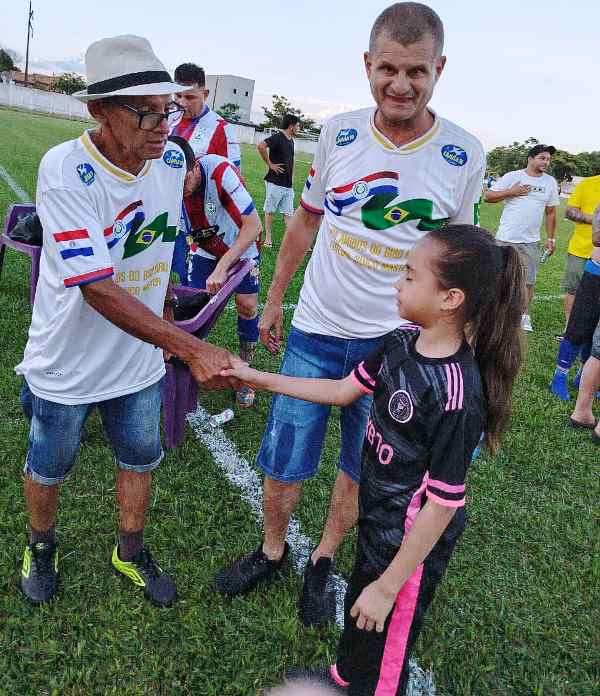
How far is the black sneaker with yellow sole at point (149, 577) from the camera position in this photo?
2.62 metres

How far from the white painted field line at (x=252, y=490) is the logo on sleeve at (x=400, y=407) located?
128cm

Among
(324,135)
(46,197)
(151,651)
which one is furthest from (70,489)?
(324,135)

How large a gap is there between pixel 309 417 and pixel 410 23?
1562mm

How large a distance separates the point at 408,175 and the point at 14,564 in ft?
8.17

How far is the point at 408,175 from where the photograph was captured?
2.27 meters

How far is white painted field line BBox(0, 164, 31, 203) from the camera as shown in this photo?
1038cm

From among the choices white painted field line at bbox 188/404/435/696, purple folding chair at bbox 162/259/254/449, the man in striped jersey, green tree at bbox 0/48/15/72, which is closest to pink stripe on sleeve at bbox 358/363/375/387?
white painted field line at bbox 188/404/435/696

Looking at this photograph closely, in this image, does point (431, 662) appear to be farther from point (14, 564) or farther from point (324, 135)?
point (324, 135)

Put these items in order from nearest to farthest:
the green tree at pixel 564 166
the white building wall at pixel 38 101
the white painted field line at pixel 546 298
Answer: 1. the white painted field line at pixel 546 298
2. the white building wall at pixel 38 101
3. the green tree at pixel 564 166

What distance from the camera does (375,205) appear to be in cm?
231

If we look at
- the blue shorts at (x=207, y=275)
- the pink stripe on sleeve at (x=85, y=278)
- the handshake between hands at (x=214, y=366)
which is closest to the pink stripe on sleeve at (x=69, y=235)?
the pink stripe on sleeve at (x=85, y=278)

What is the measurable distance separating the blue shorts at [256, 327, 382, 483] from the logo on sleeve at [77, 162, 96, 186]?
105 cm

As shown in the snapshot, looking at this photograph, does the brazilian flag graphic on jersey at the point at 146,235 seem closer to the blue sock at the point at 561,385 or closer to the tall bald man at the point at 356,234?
the tall bald man at the point at 356,234

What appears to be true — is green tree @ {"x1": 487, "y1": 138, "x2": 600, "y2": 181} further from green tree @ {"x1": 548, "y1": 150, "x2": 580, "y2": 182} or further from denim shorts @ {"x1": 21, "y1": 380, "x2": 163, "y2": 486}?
denim shorts @ {"x1": 21, "y1": 380, "x2": 163, "y2": 486}
